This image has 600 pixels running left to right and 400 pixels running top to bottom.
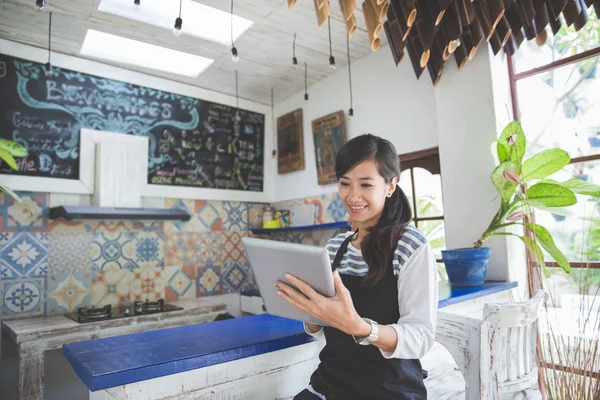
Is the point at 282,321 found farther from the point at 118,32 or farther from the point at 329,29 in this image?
the point at 118,32

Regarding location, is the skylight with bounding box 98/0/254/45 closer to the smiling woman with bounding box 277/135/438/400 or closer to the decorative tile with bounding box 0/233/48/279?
the decorative tile with bounding box 0/233/48/279

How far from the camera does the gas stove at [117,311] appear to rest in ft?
10.7

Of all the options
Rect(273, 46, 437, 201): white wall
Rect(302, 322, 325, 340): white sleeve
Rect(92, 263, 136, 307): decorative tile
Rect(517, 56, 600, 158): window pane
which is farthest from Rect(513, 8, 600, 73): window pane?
Rect(92, 263, 136, 307): decorative tile

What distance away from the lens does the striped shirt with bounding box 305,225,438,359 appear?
1150 millimetres

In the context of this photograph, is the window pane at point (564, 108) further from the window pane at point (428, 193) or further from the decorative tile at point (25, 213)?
the decorative tile at point (25, 213)

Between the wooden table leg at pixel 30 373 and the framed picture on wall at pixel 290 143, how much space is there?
9.81 ft

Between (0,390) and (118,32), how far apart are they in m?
3.07

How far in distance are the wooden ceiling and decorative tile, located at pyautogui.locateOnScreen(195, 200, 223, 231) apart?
53.0 inches

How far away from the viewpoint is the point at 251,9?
10.2 ft

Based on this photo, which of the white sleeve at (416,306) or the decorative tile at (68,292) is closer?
the white sleeve at (416,306)

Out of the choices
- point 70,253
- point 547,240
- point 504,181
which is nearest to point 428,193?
point 504,181

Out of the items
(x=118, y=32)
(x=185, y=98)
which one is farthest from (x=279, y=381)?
(x=185, y=98)

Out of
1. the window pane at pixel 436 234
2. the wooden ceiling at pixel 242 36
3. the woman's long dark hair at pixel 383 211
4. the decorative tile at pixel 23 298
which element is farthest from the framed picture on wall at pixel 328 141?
the decorative tile at pixel 23 298

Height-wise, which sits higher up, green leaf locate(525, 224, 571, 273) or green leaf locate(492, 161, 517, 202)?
green leaf locate(492, 161, 517, 202)
